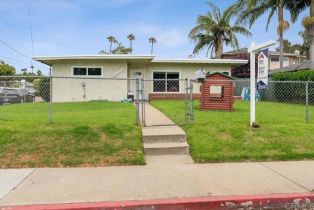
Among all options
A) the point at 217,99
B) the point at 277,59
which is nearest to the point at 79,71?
the point at 217,99

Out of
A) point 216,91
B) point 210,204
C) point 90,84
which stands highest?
point 90,84

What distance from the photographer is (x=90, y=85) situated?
21.2m

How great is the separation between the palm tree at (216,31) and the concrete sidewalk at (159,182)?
27.4m

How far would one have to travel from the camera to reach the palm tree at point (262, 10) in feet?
89.6

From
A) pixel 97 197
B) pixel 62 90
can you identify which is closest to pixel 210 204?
pixel 97 197

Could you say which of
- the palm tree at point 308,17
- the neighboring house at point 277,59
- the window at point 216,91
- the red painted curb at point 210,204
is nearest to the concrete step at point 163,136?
the red painted curb at point 210,204

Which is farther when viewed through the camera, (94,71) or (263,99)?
(263,99)

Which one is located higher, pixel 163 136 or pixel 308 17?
pixel 308 17

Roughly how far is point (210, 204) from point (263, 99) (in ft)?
69.1

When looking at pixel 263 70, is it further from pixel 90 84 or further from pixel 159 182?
pixel 90 84

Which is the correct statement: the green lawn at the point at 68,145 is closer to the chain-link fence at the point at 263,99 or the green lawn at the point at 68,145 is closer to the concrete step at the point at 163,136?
the concrete step at the point at 163,136

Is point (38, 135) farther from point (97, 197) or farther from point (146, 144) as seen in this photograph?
point (97, 197)

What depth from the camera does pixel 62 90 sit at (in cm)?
2136

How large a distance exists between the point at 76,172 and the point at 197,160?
2.53 metres
